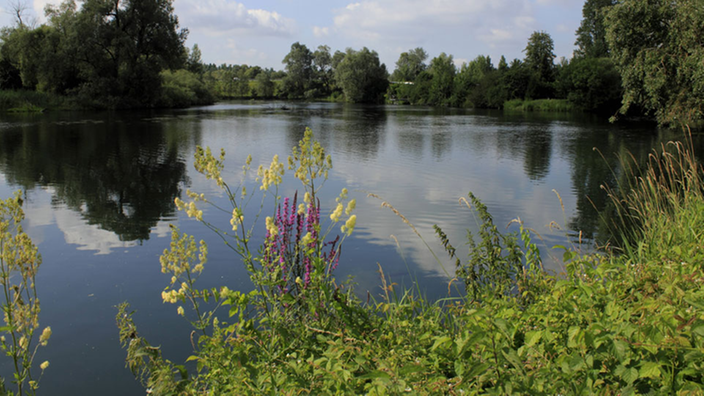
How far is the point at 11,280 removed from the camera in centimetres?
627

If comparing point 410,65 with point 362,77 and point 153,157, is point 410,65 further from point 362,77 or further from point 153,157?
point 153,157

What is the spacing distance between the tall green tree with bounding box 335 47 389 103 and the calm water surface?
6552cm

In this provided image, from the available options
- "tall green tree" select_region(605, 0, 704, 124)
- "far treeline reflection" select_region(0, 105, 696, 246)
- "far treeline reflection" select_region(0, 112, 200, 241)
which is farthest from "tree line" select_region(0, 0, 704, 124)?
"far treeline reflection" select_region(0, 112, 200, 241)

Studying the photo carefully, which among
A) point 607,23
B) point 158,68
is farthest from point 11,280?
point 158,68

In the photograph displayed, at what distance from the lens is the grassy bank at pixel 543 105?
185 ft

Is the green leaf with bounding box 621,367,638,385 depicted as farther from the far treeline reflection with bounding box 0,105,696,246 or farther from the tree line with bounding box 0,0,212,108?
the tree line with bounding box 0,0,212,108

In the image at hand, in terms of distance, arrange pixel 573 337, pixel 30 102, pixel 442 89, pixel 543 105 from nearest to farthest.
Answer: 1. pixel 573 337
2. pixel 30 102
3. pixel 543 105
4. pixel 442 89

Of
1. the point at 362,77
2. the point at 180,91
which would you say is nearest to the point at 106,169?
the point at 180,91

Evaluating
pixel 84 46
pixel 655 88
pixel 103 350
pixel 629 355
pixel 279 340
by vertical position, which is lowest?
pixel 103 350

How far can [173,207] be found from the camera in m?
10.3

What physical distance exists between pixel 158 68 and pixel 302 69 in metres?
64.3

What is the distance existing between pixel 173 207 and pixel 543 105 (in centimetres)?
5559

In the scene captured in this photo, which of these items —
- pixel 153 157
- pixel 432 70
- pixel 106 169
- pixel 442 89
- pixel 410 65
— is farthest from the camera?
pixel 410 65

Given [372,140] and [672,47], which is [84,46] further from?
[672,47]
